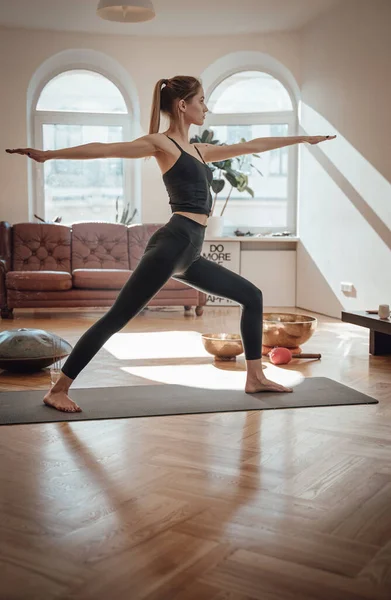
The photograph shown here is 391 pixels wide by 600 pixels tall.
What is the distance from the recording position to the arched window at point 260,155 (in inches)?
343

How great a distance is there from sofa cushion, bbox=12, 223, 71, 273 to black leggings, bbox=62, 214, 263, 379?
14.6 feet

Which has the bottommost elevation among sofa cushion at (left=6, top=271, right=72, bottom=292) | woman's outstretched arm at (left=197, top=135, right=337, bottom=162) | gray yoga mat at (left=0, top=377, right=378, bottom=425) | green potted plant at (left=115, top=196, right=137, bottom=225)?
gray yoga mat at (left=0, top=377, right=378, bottom=425)

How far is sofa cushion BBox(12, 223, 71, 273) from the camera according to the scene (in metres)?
7.52

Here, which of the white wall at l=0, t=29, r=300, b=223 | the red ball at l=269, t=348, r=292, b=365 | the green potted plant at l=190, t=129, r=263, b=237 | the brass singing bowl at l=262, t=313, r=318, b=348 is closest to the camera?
the red ball at l=269, t=348, r=292, b=365

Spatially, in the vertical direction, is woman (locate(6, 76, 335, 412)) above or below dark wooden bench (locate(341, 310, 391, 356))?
above

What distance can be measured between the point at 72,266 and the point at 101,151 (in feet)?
16.0

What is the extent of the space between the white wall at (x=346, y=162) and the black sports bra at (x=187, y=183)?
330 centimetres

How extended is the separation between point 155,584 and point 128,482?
2.32 ft

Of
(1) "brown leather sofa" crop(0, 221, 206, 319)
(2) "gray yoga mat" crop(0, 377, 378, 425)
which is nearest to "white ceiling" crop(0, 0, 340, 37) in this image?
(1) "brown leather sofa" crop(0, 221, 206, 319)

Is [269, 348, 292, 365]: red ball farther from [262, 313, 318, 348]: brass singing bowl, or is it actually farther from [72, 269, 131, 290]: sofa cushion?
[72, 269, 131, 290]: sofa cushion

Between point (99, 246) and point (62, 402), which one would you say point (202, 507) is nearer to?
point (62, 402)

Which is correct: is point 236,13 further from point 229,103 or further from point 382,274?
point 382,274

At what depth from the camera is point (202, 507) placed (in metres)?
2.03

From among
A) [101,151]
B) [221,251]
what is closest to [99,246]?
[221,251]
